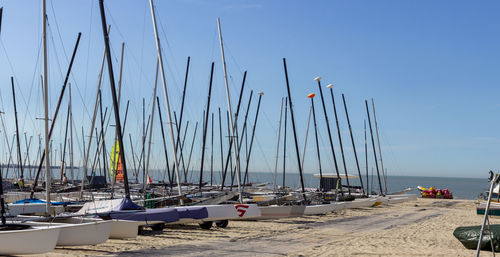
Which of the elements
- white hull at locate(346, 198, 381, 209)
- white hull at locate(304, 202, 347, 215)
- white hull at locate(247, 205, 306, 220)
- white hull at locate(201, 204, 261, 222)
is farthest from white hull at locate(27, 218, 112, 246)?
white hull at locate(346, 198, 381, 209)

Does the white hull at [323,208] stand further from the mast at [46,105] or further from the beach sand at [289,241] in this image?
the mast at [46,105]

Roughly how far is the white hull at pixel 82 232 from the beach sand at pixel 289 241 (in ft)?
1.46

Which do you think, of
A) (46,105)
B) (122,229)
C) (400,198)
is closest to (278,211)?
(122,229)

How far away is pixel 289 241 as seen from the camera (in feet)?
57.4

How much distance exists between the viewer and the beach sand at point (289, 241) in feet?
48.3

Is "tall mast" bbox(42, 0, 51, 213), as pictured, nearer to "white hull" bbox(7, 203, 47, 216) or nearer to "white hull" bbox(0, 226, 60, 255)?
"white hull" bbox(0, 226, 60, 255)

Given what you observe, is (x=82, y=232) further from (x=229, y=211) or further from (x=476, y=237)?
(x=476, y=237)

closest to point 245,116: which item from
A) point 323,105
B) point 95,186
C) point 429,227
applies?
point 323,105

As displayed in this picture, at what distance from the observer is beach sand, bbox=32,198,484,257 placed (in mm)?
14734

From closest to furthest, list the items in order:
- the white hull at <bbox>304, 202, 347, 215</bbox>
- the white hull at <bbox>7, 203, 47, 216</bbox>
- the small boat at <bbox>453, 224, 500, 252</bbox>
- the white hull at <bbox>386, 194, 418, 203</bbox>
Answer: the small boat at <bbox>453, 224, 500, 252</bbox> → the white hull at <bbox>7, 203, 47, 216</bbox> → the white hull at <bbox>304, 202, 347, 215</bbox> → the white hull at <bbox>386, 194, 418, 203</bbox>

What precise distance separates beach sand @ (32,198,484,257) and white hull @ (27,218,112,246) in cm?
44

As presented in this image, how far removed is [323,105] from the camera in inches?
1547

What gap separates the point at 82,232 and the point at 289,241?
7.45 m

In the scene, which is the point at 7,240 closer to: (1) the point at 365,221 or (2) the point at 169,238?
(2) the point at 169,238
